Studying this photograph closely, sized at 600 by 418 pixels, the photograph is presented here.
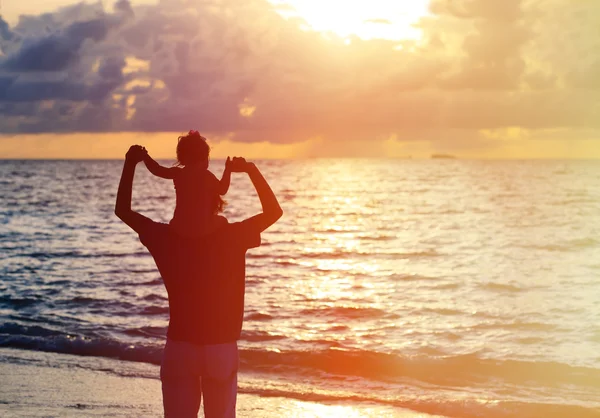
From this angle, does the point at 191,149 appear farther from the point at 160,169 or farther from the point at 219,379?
the point at 219,379

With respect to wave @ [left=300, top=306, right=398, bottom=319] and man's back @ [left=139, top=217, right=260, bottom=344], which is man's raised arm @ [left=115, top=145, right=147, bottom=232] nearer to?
man's back @ [left=139, top=217, right=260, bottom=344]

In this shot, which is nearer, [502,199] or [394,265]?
[394,265]

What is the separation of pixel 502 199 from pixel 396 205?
437 inches

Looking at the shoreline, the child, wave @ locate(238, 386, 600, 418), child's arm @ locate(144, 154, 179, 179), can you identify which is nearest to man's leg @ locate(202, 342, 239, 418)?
the child

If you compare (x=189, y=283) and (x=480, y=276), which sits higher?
(x=189, y=283)

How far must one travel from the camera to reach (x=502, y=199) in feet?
195

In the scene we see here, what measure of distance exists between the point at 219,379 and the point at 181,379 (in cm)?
22

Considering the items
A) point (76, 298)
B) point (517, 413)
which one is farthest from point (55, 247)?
point (517, 413)

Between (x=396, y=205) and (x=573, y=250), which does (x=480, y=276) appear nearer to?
(x=573, y=250)

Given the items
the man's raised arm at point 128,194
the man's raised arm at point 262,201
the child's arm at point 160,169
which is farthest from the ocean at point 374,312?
the child's arm at point 160,169

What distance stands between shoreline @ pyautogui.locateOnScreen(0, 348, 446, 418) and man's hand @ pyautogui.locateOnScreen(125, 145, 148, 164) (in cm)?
487

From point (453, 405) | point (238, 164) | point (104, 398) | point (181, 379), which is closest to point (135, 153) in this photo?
point (238, 164)

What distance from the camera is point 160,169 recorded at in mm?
3807

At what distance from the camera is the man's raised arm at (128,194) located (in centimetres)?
384
